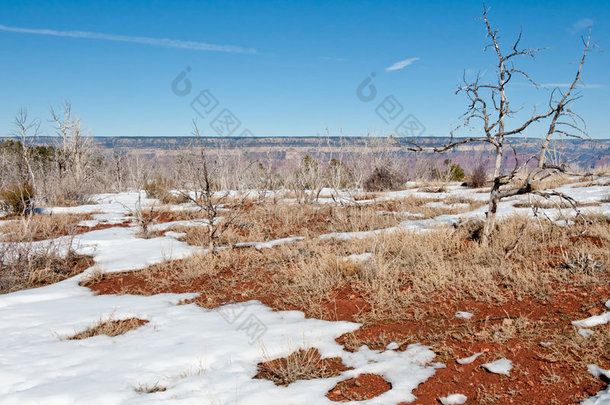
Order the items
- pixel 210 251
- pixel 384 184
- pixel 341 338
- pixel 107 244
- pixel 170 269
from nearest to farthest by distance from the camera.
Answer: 1. pixel 341 338
2. pixel 170 269
3. pixel 210 251
4. pixel 107 244
5. pixel 384 184

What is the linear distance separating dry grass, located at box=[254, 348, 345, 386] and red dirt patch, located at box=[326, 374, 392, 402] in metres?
0.19

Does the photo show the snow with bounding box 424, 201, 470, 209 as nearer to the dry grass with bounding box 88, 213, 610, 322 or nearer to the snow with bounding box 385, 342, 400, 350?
the dry grass with bounding box 88, 213, 610, 322

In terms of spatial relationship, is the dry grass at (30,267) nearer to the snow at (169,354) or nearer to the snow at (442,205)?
the snow at (169,354)

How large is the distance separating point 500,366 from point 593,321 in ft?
4.06

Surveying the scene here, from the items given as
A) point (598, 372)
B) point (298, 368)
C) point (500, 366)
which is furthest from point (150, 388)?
point (598, 372)

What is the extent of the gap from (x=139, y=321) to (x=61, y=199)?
14876mm

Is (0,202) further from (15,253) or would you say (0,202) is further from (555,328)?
(555,328)

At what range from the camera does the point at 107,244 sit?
28.2 ft

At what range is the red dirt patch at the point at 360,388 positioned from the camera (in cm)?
274

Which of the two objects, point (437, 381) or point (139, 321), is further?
point (139, 321)

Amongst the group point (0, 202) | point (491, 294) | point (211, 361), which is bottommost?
point (211, 361)

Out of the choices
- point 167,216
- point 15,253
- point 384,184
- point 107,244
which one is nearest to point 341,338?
point 15,253

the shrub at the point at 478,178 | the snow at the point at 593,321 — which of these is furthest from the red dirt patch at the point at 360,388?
the shrub at the point at 478,178

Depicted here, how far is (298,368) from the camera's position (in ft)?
10.0
